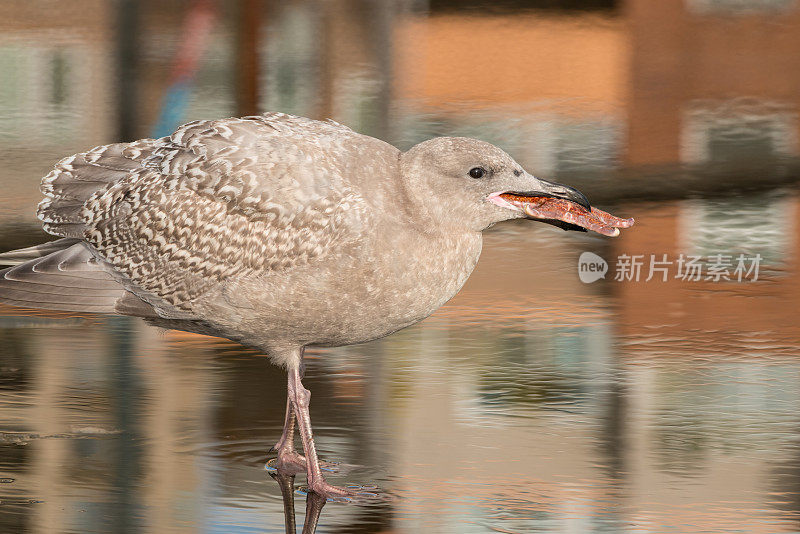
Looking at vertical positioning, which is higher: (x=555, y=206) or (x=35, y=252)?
(x=555, y=206)

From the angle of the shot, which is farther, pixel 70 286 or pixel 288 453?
pixel 70 286

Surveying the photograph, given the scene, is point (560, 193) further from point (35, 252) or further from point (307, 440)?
point (35, 252)

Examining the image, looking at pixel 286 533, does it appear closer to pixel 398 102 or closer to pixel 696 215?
pixel 696 215

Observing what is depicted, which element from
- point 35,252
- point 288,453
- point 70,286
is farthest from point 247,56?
point 288,453

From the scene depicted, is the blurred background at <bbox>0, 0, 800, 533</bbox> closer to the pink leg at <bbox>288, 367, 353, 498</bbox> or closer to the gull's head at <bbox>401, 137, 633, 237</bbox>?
the pink leg at <bbox>288, 367, 353, 498</bbox>

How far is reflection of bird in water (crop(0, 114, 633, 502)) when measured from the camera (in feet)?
23.5

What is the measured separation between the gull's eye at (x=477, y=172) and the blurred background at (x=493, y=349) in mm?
1301

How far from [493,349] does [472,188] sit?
2.50m

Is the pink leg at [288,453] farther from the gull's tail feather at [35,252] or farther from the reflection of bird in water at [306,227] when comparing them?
the gull's tail feather at [35,252]

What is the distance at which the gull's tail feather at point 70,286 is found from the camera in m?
7.82

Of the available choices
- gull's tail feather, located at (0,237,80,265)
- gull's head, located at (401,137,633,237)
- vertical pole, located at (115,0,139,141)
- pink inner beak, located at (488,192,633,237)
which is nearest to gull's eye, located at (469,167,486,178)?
gull's head, located at (401,137,633,237)

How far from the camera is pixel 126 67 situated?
61.1ft

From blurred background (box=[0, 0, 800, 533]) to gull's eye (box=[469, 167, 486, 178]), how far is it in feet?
4.27

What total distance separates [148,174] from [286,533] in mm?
1857
